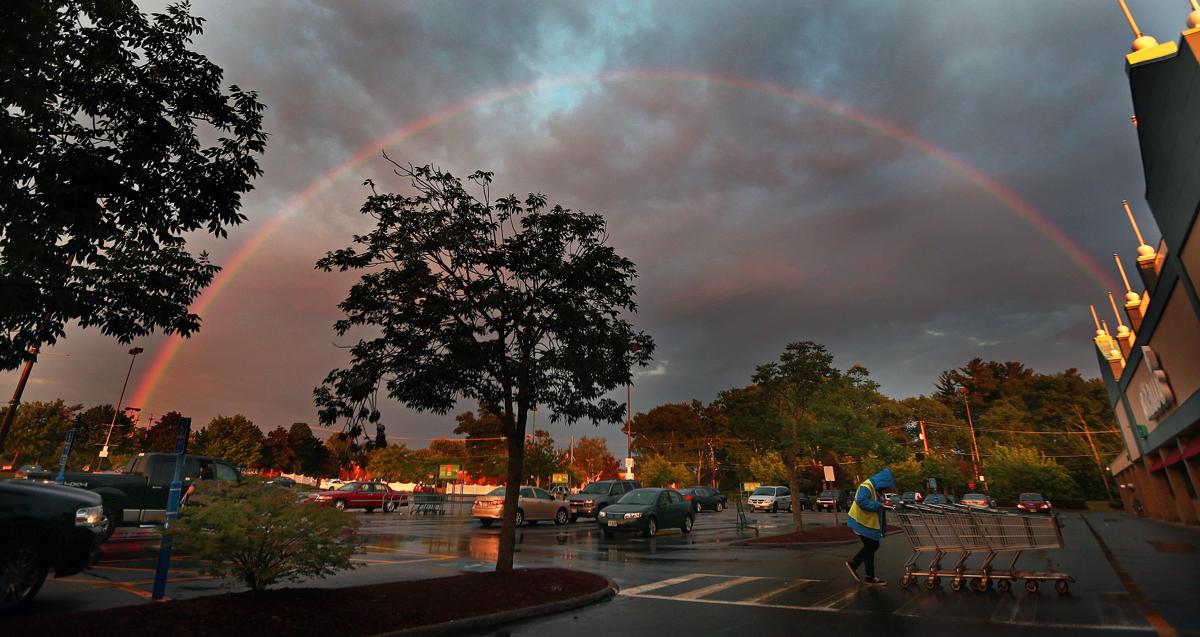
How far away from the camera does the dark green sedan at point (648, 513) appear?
20203mm

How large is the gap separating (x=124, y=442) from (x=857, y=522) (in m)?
92.6

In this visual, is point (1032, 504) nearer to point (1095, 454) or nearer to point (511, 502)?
point (511, 502)

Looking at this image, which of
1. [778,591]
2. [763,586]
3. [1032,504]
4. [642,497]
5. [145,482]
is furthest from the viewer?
[1032,504]

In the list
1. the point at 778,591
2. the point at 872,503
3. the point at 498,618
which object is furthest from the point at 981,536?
the point at 498,618

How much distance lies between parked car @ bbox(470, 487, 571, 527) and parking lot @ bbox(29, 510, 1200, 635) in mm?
7601

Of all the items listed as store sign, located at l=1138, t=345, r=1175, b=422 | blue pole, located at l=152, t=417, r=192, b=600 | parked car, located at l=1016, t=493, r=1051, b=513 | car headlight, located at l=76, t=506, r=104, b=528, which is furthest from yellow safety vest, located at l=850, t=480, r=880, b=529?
parked car, located at l=1016, t=493, r=1051, b=513

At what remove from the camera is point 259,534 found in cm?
651

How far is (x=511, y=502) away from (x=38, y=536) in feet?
19.0

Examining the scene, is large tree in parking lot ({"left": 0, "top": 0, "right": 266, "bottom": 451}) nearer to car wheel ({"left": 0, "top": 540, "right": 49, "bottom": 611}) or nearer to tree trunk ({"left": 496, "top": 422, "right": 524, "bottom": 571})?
car wheel ({"left": 0, "top": 540, "right": 49, "bottom": 611})

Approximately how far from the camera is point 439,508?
1489 inches

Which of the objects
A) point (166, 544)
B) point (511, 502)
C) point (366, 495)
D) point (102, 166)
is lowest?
point (166, 544)

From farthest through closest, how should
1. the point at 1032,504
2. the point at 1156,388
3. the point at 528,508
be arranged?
1. the point at 1032,504
2. the point at 1156,388
3. the point at 528,508

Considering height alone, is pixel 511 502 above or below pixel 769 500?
below

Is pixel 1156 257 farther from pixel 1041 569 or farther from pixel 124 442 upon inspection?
pixel 124 442
